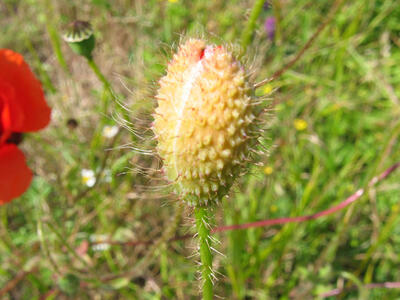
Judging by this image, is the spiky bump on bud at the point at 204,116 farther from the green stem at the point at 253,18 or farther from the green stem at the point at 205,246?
the green stem at the point at 253,18

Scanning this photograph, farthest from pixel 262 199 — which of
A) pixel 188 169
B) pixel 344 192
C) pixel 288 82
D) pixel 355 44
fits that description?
pixel 188 169

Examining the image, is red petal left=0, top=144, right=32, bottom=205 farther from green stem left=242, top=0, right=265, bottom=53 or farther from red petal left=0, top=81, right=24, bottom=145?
green stem left=242, top=0, right=265, bottom=53

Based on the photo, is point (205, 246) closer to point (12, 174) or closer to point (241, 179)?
point (12, 174)

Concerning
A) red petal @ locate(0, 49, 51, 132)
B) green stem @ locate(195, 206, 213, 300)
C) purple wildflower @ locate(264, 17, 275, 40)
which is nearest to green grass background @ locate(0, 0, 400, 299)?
purple wildflower @ locate(264, 17, 275, 40)

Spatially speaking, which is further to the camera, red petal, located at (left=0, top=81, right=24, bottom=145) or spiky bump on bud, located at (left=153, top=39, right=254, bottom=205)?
red petal, located at (left=0, top=81, right=24, bottom=145)

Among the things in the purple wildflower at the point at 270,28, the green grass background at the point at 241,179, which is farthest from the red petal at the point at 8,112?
the purple wildflower at the point at 270,28

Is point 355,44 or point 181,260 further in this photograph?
point 355,44

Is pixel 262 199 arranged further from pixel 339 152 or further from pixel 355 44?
pixel 355 44
